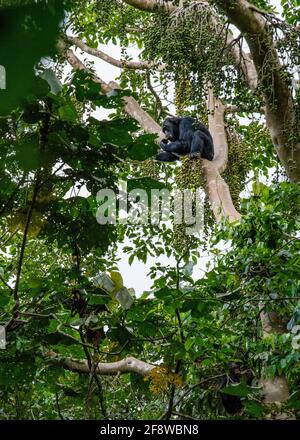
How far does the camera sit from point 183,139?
453 cm

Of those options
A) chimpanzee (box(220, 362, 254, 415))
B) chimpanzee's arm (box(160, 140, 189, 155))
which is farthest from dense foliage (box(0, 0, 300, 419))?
chimpanzee's arm (box(160, 140, 189, 155))

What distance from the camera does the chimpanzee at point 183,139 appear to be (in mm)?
3994

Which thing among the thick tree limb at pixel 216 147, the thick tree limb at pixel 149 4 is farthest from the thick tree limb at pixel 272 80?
the thick tree limb at pixel 149 4

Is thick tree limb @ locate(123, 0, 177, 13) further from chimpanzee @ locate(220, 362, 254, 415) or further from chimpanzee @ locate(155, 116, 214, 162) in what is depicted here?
chimpanzee @ locate(220, 362, 254, 415)

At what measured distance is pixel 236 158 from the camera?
376cm

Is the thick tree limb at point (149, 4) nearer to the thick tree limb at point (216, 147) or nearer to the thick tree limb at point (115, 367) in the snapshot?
the thick tree limb at point (216, 147)

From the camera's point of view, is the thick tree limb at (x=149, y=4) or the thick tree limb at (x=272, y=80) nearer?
the thick tree limb at (x=272, y=80)

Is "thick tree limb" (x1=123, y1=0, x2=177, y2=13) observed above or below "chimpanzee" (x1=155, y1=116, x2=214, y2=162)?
above

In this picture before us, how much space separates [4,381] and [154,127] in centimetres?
218

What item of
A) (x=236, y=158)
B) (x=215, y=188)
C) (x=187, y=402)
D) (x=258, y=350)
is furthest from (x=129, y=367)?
(x=236, y=158)

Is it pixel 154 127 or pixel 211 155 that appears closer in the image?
pixel 154 127

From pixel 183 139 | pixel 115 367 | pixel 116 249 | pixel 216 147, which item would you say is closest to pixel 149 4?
pixel 216 147

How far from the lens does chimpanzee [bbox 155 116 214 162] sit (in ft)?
13.1
